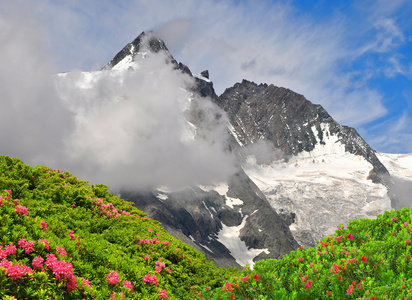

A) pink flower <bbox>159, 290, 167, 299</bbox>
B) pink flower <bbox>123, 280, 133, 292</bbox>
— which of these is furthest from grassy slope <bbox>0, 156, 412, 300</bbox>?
pink flower <bbox>123, 280, 133, 292</bbox>

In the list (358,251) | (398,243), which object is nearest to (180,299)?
Answer: (358,251)

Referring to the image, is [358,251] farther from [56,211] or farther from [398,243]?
[56,211]

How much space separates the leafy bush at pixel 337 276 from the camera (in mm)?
8883

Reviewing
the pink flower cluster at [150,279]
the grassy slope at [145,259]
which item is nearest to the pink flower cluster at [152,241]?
the grassy slope at [145,259]

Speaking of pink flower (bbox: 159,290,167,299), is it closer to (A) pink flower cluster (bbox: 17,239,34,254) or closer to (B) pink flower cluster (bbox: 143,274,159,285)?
(B) pink flower cluster (bbox: 143,274,159,285)

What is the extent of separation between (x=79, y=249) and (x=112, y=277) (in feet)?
5.10

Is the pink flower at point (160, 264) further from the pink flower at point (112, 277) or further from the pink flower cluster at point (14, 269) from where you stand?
Result: the pink flower cluster at point (14, 269)

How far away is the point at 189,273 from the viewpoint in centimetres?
Result: 1497

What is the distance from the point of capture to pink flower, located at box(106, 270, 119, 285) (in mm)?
10414

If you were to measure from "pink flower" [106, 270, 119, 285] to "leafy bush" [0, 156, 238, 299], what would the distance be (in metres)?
0.03

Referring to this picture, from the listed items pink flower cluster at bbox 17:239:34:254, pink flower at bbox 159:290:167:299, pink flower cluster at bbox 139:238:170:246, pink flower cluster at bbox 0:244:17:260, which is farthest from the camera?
pink flower cluster at bbox 139:238:170:246

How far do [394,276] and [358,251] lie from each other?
127cm

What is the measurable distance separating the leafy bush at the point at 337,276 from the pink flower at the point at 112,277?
3460 mm

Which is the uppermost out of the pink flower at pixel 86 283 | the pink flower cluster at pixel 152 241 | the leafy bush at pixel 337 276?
the pink flower cluster at pixel 152 241
